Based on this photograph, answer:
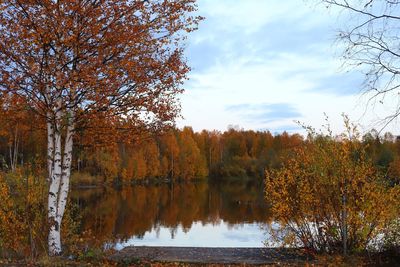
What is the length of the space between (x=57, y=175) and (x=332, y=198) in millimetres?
6981

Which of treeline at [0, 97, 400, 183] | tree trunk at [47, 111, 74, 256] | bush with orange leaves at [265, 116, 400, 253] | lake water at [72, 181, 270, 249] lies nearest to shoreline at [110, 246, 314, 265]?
bush with orange leaves at [265, 116, 400, 253]

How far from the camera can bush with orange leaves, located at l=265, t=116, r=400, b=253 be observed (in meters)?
11.1

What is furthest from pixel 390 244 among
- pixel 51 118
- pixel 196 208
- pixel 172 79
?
pixel 196 208

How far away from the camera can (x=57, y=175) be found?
1153cm

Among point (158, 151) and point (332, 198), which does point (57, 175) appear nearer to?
point (332, 198)

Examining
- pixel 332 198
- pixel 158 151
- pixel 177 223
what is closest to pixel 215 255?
pixel 332 198

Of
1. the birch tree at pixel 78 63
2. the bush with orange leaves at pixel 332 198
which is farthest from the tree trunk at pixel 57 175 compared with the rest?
the bush with orange leaves at pixel 332 198

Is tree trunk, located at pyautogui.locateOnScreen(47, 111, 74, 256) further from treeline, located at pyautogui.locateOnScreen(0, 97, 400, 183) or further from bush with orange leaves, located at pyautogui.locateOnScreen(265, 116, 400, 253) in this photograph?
bush with orange leaves, located at pyautogui.locateOnScreen(265, 116, 400, 253)

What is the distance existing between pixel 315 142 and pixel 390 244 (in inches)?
122

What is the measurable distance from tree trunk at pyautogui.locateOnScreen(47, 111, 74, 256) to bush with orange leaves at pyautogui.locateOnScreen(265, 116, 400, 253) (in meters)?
5.36

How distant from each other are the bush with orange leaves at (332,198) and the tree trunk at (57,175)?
5.36 m

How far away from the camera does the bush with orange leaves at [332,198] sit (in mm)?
11117

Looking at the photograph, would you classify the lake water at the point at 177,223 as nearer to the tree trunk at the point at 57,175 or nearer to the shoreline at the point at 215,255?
the shoreline at the point at 215,255

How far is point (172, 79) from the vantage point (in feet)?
40.3
